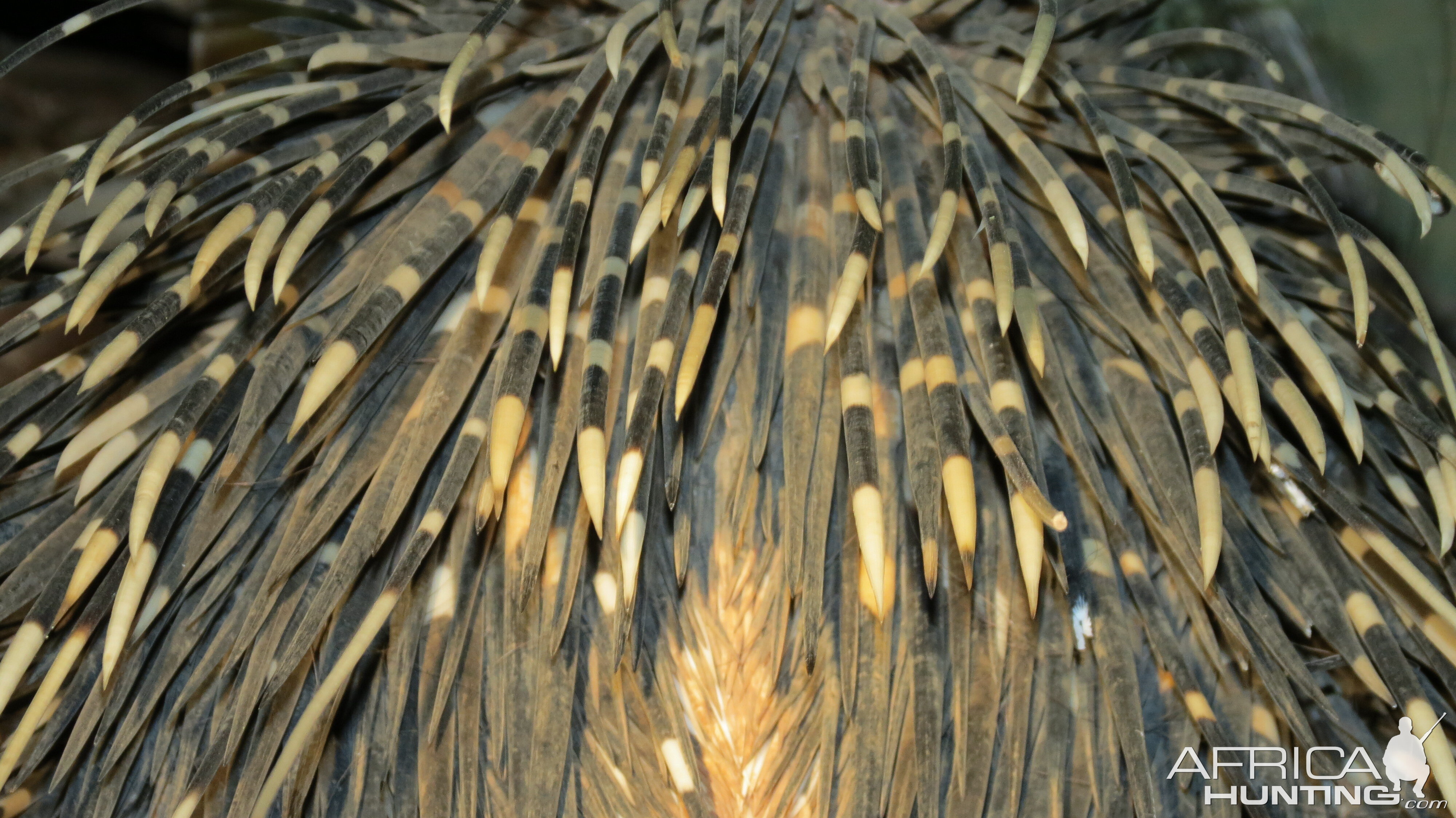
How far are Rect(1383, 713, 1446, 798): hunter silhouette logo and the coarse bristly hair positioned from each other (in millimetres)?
15

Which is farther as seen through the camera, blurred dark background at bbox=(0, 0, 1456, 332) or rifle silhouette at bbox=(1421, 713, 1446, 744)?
blurred dark background at bbox=(0, 0, 1456, 332)

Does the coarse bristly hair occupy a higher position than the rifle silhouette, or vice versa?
the coarse bristly hair

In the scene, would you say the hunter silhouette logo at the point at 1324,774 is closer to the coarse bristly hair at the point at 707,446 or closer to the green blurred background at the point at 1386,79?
the coarse bristly hair at the point at 707,446

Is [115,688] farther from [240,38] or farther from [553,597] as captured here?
[240,38]

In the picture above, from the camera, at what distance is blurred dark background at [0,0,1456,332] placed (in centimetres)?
64

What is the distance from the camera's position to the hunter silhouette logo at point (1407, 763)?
23.3 inches

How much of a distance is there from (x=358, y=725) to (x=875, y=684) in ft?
1.01

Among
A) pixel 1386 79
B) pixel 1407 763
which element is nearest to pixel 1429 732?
pixel 1407 763

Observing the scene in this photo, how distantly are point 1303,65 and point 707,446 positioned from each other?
479 millimetres

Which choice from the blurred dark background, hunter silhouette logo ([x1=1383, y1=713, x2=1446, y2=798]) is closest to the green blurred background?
the blurred dark background

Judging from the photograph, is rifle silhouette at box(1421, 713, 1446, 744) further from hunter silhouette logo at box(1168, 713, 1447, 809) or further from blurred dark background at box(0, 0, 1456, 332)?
blurred dark background at box(0, 0, 1456, 332)

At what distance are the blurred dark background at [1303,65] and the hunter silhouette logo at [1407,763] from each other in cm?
26

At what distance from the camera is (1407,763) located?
596mm

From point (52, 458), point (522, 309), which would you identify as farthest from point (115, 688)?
point (522, 309)
